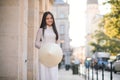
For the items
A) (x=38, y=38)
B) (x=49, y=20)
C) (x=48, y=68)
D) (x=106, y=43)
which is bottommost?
(x=106, y=43)

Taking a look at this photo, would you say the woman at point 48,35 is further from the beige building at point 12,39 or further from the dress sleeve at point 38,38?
the beige building at point 12,39

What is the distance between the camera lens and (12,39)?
30.0 feet

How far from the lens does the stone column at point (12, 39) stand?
29.6ft

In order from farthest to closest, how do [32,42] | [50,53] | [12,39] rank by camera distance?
[32,42] → [12,39] → [50,53]

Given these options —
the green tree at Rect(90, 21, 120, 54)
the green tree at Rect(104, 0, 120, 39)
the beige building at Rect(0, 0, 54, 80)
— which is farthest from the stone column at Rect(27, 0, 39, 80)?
the green tree at Rect(90, 21, 120, 54)

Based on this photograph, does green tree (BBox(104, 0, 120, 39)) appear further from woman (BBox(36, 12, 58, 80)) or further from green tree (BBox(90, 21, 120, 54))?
woman (BBox(36, 12, 58, 80))

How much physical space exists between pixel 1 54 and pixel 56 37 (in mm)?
2170

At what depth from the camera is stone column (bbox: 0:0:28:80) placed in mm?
9016

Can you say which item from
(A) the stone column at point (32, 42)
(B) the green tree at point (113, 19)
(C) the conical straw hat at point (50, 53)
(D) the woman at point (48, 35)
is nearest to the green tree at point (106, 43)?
(B) the green tree at point (113, 19)

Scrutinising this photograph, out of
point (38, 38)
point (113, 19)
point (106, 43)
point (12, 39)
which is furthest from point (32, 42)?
point (106, 43)

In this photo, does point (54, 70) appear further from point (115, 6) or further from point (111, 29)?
point (111, 29)

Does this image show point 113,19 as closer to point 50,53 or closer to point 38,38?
point 38,38

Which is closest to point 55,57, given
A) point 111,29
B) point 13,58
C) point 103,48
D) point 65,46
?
point 13,58

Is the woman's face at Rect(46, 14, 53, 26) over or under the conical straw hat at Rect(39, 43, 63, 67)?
over
